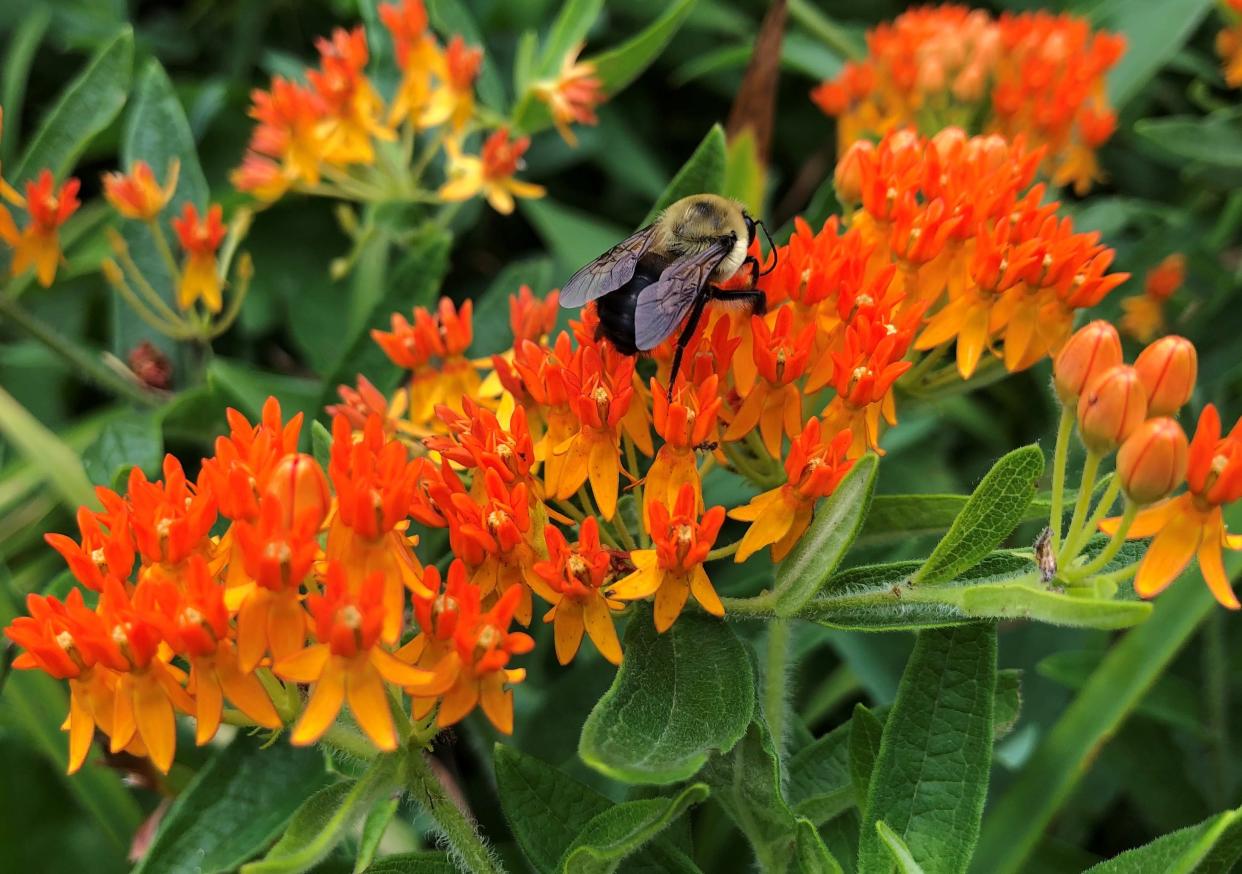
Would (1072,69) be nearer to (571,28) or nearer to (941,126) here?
(941,126)

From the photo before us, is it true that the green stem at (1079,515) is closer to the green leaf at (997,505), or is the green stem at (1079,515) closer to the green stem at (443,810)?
the green leaf at (997,505)

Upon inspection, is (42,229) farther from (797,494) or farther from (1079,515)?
(1079,515)

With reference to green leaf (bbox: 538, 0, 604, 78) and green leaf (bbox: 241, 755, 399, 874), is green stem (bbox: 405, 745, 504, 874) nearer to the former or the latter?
green leaf (bbox: 241, 755, 399, 874)

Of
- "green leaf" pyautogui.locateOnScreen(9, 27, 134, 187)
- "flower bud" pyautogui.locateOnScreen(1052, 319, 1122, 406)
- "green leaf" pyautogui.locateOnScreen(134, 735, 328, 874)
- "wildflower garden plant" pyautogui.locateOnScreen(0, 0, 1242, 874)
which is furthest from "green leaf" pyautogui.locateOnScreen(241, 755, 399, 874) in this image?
"green leaf" pyautogui.locateOnScreen(9, 27, 134, 187)

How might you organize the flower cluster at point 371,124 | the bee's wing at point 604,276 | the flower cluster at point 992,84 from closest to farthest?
the bee's wing at point 604,276 < the flower cluster at point 371,124 < the flower cluster at point 992,84

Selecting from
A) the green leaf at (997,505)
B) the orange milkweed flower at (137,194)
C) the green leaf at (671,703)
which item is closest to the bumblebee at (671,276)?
the green leaf at (671,703)

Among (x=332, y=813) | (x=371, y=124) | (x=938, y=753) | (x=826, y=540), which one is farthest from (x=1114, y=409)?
(x=371, y=124)
